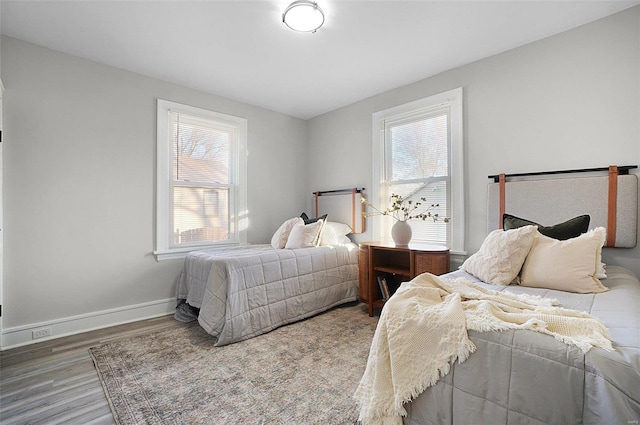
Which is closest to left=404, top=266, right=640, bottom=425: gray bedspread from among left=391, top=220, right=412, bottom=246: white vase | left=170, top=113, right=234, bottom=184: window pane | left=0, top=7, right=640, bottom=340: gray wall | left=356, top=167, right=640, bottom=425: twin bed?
left=356, top=167, right=640, bottom=425: twin bed

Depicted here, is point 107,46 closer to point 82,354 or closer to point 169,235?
point 169,235

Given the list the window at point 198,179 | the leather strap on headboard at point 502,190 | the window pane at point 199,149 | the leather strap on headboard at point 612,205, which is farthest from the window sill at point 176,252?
the leather strap on headboard at point 612,205

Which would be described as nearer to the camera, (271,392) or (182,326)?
(271,392)

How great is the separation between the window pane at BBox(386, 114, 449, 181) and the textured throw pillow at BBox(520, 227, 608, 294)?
1431mm

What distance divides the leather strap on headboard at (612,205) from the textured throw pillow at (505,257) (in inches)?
27.1

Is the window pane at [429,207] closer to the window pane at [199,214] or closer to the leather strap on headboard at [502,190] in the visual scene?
the leather strap on headboard at [502,190]

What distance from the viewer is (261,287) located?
2682mm

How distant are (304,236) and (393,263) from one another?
1.03 metres

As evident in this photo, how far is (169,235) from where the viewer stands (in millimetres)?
3236

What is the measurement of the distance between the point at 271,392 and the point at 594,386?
1.53 meters

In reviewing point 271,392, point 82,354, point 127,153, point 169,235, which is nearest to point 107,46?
point 127,153

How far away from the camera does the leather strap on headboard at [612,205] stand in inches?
82.2

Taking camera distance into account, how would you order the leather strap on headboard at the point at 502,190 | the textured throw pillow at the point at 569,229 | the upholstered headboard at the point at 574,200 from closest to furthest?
the textured throw pillow at the point at 569,229, the upholstered headboard at the point at 574,200, the leather strap on headboard at the point at 502,190

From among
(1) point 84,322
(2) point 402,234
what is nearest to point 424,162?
(2) point 402,234
